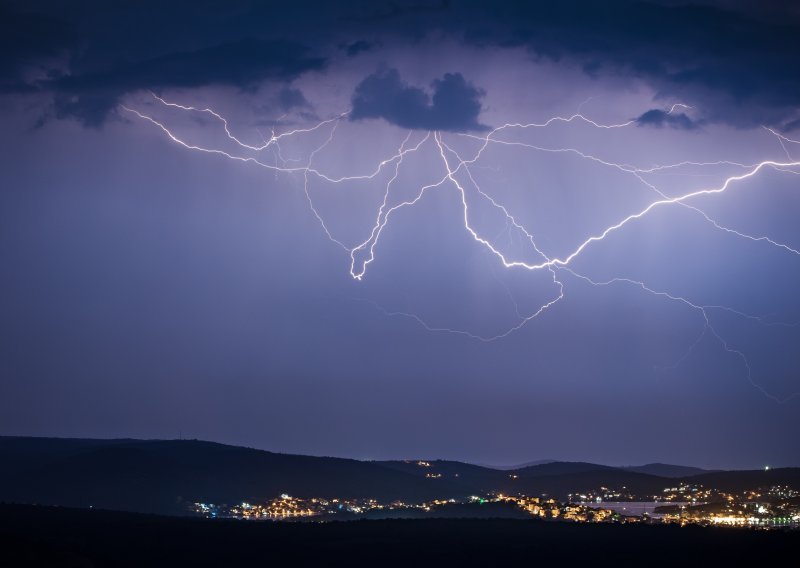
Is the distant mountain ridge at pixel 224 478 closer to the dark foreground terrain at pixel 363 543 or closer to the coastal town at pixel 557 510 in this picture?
the coastal town at pixel 557 510

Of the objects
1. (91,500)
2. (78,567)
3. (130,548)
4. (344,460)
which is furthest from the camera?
(344,460)

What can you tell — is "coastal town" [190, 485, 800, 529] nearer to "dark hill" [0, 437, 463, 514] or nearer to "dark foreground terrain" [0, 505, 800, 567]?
"dark hill" [0, 437, 463, 514]

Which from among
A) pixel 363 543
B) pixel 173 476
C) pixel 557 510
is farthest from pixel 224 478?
pixel 363 543

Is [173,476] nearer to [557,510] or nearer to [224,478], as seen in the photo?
[224,478]

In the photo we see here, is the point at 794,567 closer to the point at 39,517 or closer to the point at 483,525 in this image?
the point at 483,525

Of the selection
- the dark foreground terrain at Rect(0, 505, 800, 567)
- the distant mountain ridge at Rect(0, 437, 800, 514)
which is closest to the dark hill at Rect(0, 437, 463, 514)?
the distant mountain ridge at Rect(0, 437, 800, 514)

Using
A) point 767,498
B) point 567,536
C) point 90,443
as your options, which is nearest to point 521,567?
point 567,536
